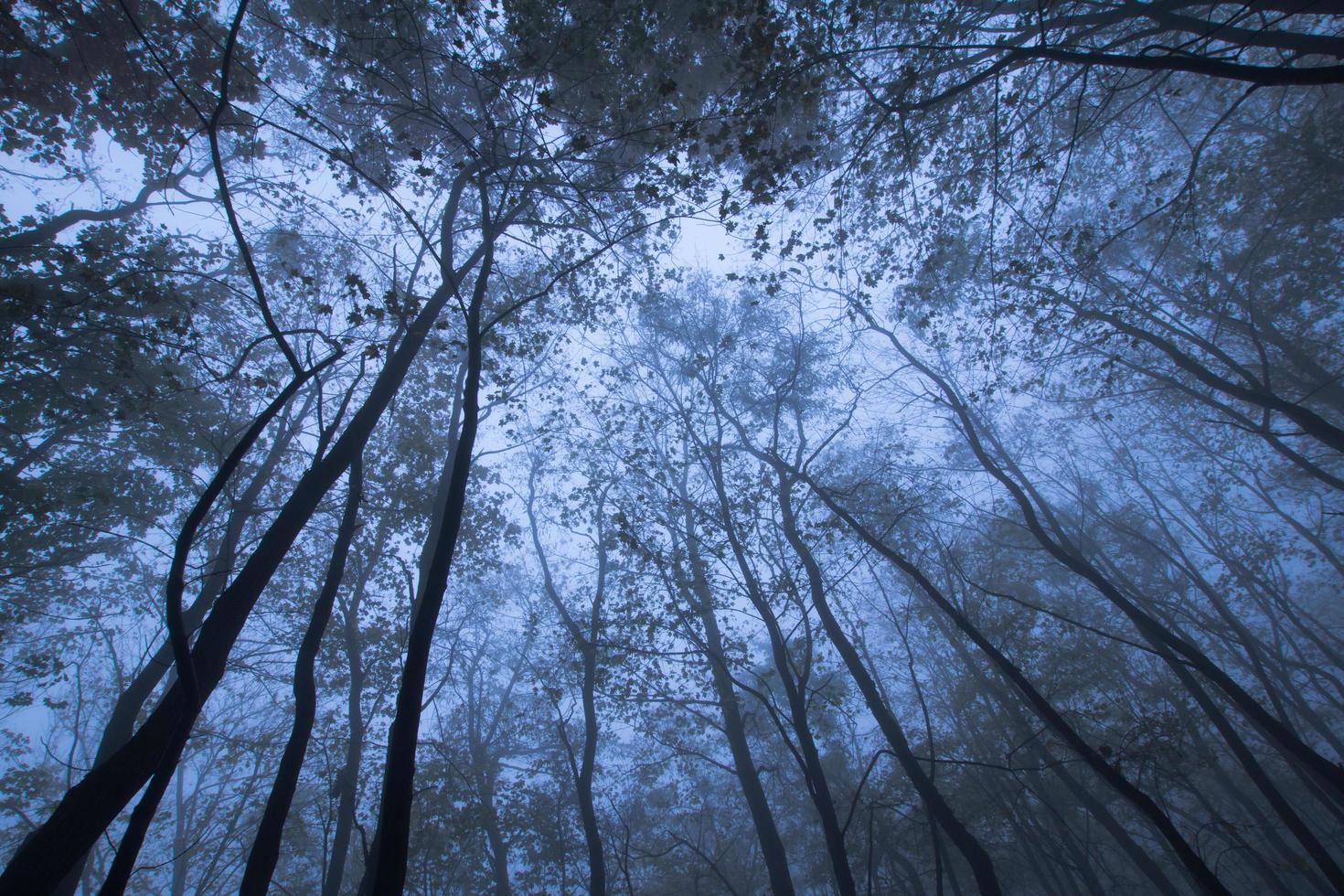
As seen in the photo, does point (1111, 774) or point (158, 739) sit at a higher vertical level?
point (158, 739)

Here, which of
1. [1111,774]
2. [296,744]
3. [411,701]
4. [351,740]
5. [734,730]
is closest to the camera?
[411,701]

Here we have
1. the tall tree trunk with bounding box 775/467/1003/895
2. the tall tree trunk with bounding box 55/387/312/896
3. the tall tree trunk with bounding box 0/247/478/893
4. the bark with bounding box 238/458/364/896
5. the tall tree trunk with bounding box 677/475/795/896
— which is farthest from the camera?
the tall tree trunk with bounding box 677/475/795/896

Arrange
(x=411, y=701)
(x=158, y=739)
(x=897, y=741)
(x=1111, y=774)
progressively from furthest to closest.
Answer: (x=897, y=741), (x=1111, y=774), (x=158, y=739), (x=411, y=701)

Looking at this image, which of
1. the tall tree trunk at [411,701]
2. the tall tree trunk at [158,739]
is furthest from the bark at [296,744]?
the tall tree trunk at [411,701]

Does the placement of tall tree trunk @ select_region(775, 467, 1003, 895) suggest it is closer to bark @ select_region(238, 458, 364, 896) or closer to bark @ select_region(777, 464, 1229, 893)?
bark @ select_region(777, 464, 1229, 893)

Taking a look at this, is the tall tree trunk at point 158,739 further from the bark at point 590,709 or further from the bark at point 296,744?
the bark at point 590,709

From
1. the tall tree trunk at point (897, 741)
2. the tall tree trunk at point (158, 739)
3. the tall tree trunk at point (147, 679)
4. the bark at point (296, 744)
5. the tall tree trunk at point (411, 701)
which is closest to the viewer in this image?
the tall tree trunk at point (411, 701)

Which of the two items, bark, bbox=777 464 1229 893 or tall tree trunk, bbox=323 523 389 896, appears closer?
bark, bbox=777 464 1229 893

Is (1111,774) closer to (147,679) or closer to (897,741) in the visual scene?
(897,741)

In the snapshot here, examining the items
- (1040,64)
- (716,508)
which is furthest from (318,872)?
(1040,64)

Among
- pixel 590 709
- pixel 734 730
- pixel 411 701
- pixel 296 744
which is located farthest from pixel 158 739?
pixel 734 730

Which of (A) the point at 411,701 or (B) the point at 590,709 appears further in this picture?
(B) the point at 590,709

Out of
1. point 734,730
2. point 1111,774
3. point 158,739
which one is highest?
point 734,730

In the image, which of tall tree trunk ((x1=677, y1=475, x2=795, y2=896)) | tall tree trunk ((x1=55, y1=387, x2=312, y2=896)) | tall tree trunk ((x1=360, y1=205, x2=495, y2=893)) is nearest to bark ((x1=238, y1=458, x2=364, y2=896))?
tall tree trunk ((x1=360, y1=205, x2=495, y2=893))
